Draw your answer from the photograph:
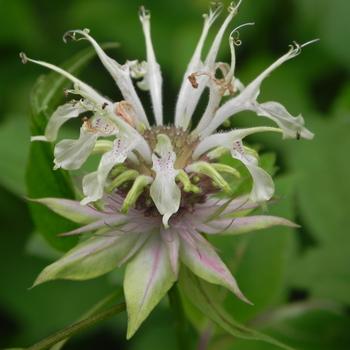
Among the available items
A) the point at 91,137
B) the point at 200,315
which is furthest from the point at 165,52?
the point at 91,137

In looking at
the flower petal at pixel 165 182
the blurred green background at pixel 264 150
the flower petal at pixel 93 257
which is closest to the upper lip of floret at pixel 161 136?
the flower petal at pixel 165 182

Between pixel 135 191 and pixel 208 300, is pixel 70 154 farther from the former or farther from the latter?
pixel 208 300

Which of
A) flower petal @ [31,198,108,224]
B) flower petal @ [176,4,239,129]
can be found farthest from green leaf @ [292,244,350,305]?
flower petal @ [31,198,108,224]

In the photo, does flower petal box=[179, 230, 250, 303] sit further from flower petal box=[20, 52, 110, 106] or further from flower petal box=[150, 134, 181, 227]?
flower petal box=[20, 52, 110, 106]

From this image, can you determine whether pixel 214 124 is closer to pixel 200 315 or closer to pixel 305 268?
pixel 200 315

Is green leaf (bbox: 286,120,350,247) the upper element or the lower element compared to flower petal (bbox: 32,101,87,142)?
lower

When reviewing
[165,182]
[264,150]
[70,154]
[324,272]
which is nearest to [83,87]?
Result: [70,154]
